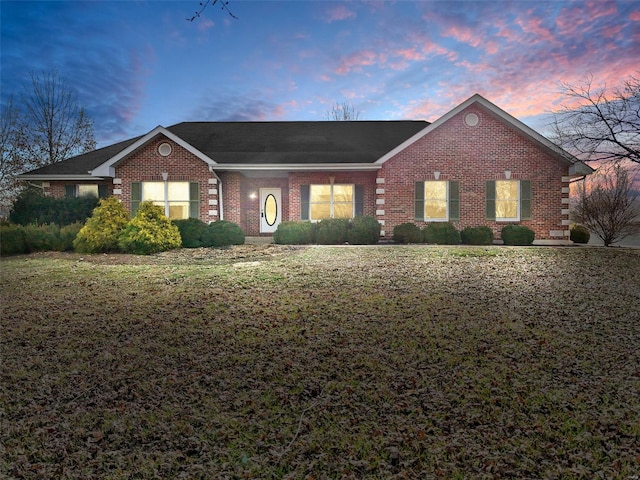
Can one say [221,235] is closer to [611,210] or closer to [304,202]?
[304,202]

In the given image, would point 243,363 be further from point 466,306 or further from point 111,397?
point 466,306

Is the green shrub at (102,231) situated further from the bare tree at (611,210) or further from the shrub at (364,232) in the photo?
the bare tree at (611,210)

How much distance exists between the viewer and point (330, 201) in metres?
19.0

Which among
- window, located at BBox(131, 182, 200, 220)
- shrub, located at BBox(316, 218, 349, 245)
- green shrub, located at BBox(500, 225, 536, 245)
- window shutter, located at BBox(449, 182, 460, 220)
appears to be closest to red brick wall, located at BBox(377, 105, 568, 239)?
window shutter, located at BBox(449, 182, 460, 220)

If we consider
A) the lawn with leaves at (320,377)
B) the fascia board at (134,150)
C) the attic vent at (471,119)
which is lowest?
the lawn with leaves at (320,377)

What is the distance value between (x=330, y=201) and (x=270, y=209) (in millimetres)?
3003

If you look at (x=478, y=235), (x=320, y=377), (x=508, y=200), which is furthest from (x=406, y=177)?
(x=320, y=377)

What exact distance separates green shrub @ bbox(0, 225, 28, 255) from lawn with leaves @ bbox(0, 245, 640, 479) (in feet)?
17.6

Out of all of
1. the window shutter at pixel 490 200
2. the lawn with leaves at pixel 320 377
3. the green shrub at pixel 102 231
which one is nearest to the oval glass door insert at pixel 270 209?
the green shrub at pixel 102 231

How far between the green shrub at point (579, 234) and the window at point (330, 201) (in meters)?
9.86

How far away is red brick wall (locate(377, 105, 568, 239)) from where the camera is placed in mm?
17484

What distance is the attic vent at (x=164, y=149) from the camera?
17797 millimetres

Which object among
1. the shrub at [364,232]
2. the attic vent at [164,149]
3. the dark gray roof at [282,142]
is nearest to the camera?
the shrub at [364,232]

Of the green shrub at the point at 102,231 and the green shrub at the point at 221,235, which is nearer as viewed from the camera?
the green shrub at the point at 102,231
